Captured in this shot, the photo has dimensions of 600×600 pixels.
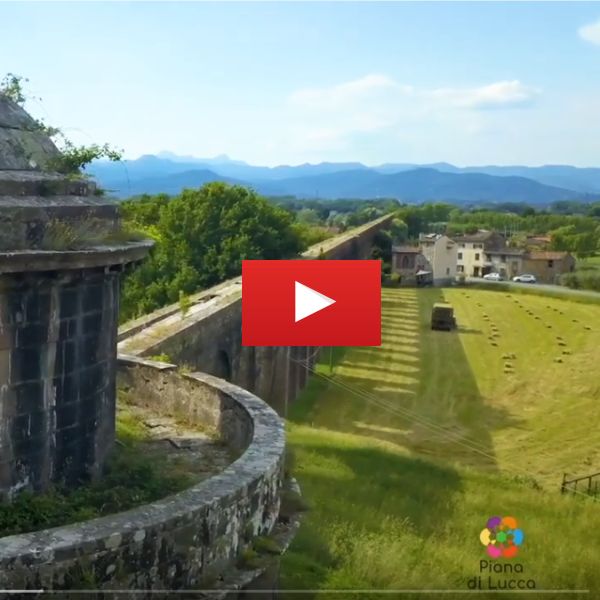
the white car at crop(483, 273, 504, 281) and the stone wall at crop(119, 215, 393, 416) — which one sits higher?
the stone wall at crop(119, 215, 393, 416)

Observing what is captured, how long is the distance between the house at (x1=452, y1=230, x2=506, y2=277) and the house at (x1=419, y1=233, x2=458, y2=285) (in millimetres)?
5303

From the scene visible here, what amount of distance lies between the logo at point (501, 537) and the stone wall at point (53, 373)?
8.28m

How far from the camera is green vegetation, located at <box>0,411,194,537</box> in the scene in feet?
16.7

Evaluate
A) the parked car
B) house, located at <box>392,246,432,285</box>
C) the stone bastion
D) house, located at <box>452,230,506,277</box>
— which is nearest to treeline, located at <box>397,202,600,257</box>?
house, located at <box>452,230,506,277</box>

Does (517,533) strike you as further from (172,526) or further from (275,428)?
(172,526)

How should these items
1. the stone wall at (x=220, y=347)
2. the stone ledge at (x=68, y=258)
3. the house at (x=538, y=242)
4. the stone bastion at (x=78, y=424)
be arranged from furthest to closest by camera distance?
the house at (x=538, y=242)
the stone wall at (x=220, y=347)
the stone ledge at (x=68, y=258)
the stone bastion at (x=78, y=424)

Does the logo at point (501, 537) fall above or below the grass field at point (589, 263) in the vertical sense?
below

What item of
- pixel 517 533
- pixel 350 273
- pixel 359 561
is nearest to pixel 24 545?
pixel 359 561

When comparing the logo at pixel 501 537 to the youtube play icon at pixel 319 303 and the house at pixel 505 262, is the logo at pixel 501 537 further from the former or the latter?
the house at pixel 505 262

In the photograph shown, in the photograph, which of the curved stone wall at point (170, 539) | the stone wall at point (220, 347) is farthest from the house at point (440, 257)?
the curved stone wall at point (170, 539)

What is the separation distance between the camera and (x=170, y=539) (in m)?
4.81

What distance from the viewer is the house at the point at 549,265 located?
73.5 m

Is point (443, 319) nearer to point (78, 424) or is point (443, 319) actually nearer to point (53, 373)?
point (78, 424)

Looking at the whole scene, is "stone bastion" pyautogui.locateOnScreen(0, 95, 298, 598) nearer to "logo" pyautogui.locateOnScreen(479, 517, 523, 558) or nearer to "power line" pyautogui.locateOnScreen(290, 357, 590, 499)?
"logo" pyautogui.locateOnScreen(479, 517, 523, 558)
